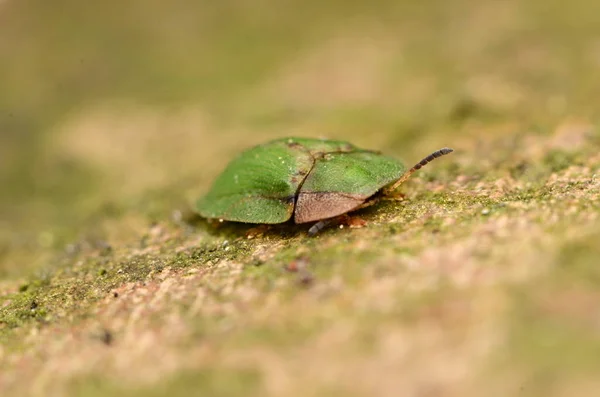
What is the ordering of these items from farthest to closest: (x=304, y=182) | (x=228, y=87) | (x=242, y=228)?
(x=228, y=87) → (x=242, y=228) → (x=304, y=182)

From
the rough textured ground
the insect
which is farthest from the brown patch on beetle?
the rough textured ground

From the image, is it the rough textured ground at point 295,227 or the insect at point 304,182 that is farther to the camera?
the insect at point 304,182

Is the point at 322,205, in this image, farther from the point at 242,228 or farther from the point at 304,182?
the point at 242,228

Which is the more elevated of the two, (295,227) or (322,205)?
(322,205)

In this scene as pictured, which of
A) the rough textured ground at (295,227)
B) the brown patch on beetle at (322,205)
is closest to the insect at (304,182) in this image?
the brown patch on beetle at (322,205)

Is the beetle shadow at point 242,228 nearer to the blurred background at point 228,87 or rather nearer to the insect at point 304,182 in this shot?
the insect at point 304,182

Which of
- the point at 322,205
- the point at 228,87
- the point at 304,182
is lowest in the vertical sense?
the point at 322,205

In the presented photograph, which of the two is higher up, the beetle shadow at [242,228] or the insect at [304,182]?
the insect at [304,182]

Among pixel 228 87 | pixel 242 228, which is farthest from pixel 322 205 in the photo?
pixel 228 87

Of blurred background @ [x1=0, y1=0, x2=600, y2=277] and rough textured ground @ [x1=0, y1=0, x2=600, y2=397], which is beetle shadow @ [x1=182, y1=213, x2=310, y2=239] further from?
blurred background @ [x1=0, y1=0, x2=600, y2=277]
